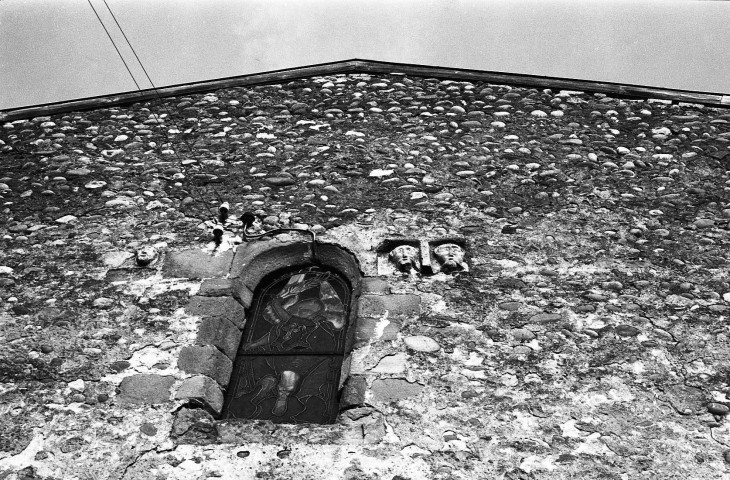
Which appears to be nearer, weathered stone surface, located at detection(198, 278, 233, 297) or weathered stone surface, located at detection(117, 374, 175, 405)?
weathered stone surface, located at detection(117, 374, 175, 405)

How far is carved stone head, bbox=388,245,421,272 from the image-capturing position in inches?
216

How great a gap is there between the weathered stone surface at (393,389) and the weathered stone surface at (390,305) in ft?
1.67

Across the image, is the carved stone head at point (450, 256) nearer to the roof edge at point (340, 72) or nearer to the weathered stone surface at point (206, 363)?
the weathered stone surface at point (206, 363)

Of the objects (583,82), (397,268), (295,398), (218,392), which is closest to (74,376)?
(218,392)

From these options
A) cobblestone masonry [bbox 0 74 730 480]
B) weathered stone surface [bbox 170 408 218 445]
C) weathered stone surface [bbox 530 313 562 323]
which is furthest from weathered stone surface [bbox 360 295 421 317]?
weathered stone surface [bbox 170 408 218 445]

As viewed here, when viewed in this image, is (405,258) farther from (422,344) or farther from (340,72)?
(340,72)

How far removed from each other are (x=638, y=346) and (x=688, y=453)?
0.72 metres

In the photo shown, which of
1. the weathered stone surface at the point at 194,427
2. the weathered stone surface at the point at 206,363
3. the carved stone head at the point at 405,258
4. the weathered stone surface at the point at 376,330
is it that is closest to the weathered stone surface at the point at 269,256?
the carved stone head at the point at 405,258

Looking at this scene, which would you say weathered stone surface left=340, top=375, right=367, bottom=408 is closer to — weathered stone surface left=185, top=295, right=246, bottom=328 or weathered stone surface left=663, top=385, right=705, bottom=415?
weathered stone surface left=185, top=295, right=246, bottom=328

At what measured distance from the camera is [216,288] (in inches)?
216

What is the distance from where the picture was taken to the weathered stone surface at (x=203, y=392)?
15.8 ft

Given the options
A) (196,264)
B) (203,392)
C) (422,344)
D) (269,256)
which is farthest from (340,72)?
(203,392)

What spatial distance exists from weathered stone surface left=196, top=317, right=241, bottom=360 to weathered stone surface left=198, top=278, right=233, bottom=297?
0.20 m

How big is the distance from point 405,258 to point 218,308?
1.12 meters
